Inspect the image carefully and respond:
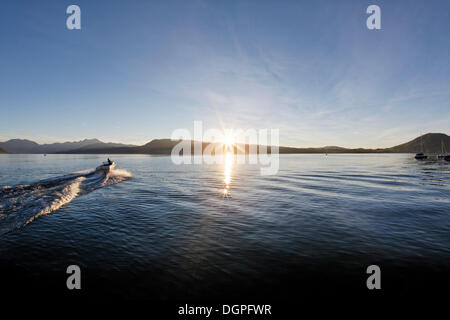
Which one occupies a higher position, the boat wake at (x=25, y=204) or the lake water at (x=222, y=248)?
the boat wake at (x=25, y=204)

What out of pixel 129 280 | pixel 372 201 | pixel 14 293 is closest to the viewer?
pixel 14 293

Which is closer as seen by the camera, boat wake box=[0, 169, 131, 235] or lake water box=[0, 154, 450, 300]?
lake water box=[0, 154, 450, 300]

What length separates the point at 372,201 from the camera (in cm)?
2239

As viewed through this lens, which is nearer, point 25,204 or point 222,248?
point 222,248

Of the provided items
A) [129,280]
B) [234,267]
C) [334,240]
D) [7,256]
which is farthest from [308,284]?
[7,256]

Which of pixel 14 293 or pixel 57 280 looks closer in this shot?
pixel 14 293

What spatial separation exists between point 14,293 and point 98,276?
9.29 ft

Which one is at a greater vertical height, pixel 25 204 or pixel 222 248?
pixel 25 204

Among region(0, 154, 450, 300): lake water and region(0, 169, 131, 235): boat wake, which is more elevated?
region(0, 169, 131, 235): boat wake

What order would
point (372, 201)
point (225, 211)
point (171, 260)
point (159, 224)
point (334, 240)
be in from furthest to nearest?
point (372, 201)
point (225, 211)
point (159, 224)
point (334, 240)
point (171, 260)

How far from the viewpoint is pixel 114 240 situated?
484 inches

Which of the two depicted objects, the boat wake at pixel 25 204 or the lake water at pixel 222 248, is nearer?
the lake water at pixel 222 248

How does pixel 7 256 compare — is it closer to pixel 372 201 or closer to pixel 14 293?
pixel 14 293

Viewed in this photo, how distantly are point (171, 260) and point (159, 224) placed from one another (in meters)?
5.82
